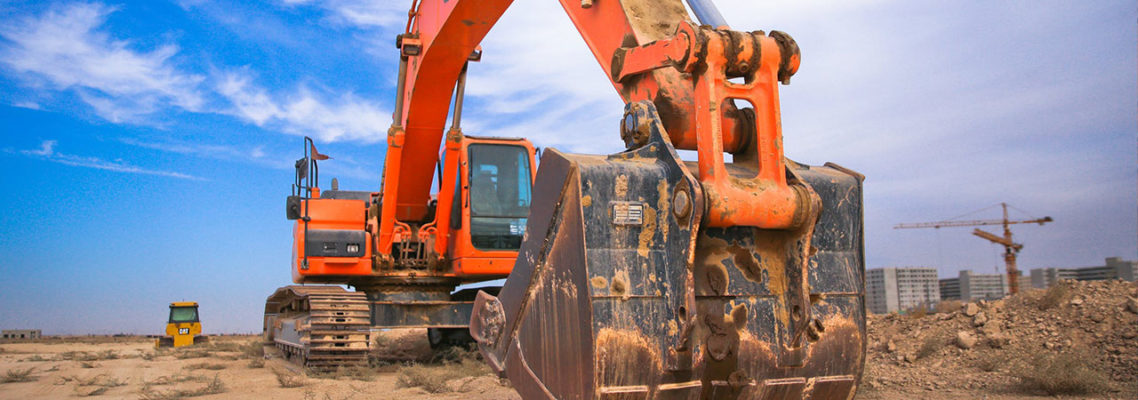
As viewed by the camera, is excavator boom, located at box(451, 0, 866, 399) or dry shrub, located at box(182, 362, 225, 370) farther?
dry shrub, located at box(182, 362, 225, 370)

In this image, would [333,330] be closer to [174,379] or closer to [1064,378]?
[174,379]

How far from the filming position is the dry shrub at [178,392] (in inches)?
259

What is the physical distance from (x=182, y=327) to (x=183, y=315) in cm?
32

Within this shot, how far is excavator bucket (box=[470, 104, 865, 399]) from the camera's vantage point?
293cm

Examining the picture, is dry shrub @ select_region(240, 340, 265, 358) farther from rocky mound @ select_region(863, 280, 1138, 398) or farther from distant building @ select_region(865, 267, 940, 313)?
distant building @ select_region(865, 267, 940, 313)

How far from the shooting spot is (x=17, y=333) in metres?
24.4

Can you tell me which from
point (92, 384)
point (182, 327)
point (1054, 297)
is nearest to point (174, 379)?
point (92, 384)

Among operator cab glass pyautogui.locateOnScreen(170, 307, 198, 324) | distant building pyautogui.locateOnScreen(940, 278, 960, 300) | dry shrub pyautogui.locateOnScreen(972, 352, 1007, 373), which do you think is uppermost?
operator cab glass pyautogui.locateOnScreen(170, 307, 198, 324)

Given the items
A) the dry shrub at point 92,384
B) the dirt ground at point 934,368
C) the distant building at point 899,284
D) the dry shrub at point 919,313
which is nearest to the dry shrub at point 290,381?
the dirt ground at point 934,368

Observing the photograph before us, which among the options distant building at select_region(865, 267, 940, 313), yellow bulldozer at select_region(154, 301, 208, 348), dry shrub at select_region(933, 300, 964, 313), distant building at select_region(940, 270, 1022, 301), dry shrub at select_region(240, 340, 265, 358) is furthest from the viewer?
distant building at select_region(940, 270, 1022, 301)

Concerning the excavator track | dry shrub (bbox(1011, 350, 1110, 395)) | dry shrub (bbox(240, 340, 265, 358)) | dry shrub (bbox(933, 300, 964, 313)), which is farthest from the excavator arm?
dry shrub (bbox(240, 340, 265, 358))

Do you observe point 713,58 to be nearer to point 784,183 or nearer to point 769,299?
point 784,183

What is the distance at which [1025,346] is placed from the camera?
725cm

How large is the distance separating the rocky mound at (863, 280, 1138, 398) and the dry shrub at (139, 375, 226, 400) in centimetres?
565
